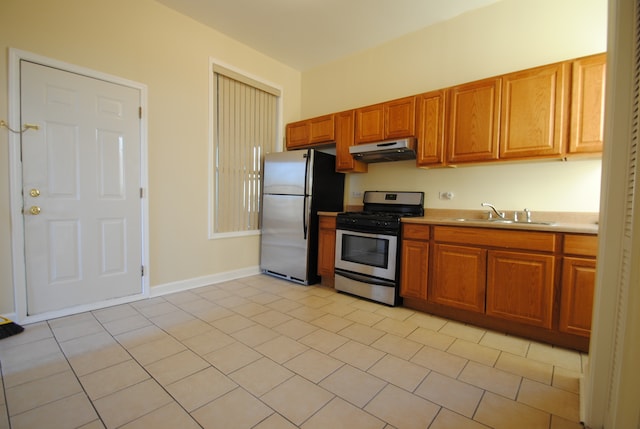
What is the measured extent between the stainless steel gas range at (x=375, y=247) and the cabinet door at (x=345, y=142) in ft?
1.55

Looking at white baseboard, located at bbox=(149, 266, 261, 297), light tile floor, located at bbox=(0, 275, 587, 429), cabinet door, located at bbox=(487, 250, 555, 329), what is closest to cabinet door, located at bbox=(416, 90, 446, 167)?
cabinet door, located at bbox=(487, 250, 555, 329)

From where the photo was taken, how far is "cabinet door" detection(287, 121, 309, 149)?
4035 mm

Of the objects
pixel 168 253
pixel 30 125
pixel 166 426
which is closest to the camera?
pixel 166 426

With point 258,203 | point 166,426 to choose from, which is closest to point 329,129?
point 258,203

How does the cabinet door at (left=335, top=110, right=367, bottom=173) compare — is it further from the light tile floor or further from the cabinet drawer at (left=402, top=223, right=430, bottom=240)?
the light tile floor

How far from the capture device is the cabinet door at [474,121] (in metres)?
2.54

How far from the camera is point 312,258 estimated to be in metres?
3.67

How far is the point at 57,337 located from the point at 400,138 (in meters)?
3.46

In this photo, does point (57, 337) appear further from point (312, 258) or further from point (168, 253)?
point (312, 258)

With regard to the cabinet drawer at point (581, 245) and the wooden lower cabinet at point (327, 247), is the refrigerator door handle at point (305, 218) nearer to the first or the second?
the wooden lower cabinet at point (327, 247)

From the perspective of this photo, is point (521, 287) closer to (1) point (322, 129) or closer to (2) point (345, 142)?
(2) point (345, 142)

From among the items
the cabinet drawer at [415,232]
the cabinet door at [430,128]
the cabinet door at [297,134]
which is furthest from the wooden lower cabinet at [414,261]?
the cabinet door at [297,134]

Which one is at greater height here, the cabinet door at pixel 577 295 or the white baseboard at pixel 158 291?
the cabinet door at pixel 577 295

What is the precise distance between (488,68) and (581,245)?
6.17 ft
